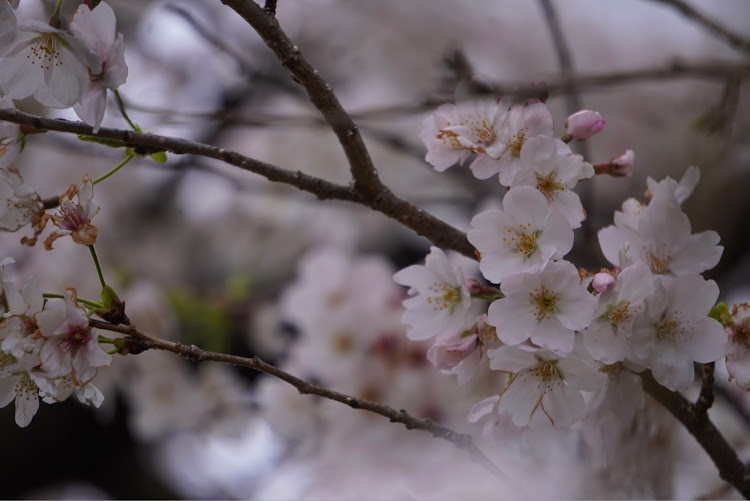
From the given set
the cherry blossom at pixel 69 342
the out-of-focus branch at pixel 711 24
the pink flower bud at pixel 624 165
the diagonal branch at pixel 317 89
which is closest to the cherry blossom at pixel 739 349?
the pink flower bud at pixel 624 165

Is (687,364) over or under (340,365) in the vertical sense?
under

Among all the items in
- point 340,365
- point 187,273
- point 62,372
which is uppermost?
point 187,273

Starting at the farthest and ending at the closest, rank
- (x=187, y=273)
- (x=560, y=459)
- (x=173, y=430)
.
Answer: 1. (x=187, y=273)
2. (x=173, y=430)
3. (x=560, y=459)

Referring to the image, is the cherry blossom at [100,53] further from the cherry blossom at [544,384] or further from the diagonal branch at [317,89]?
the cherry blossom at [544,384]

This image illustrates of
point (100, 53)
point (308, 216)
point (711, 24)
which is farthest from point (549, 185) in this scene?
point (308, 216)

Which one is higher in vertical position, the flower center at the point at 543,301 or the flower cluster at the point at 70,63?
the flower cluster at the point at 70,63

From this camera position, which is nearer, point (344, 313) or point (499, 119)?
point (499, 119)

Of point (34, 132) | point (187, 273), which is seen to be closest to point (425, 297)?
point (34, 132)

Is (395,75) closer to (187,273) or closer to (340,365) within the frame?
(187,273)
